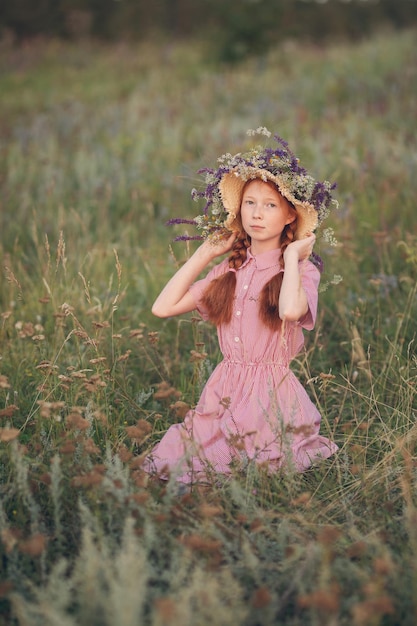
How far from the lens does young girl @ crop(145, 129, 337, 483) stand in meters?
2.99

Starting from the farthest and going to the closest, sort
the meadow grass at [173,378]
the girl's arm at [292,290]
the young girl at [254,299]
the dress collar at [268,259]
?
the dress collar at [268,259] < the young girl at [254,299] < the girl's arm at [292,290] < the meadow grass at [173,378]

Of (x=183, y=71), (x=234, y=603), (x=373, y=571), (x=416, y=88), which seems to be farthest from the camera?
(x=183, y=71)

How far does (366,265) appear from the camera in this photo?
192 inches

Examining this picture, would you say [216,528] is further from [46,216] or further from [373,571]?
[46,216]

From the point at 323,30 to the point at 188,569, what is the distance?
76.1 feet

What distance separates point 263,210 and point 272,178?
0.50 ft

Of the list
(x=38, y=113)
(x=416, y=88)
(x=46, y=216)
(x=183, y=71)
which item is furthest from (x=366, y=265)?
(x=183, y=71)

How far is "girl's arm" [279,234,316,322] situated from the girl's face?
0.14 metres

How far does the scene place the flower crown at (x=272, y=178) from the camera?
3.01 metres

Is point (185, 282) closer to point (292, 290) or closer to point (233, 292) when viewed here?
point (233, 292)

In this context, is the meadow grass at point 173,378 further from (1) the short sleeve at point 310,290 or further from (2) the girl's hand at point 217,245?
(2) the girl's hand at point 217,245

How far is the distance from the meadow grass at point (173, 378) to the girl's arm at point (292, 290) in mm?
295

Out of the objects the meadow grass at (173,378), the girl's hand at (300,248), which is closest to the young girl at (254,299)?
the girl's hand at (300,248)

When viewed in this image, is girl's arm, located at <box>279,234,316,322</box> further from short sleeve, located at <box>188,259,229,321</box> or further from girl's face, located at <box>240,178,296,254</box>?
short sleeve, located at <box>188,259,229,321</box>
